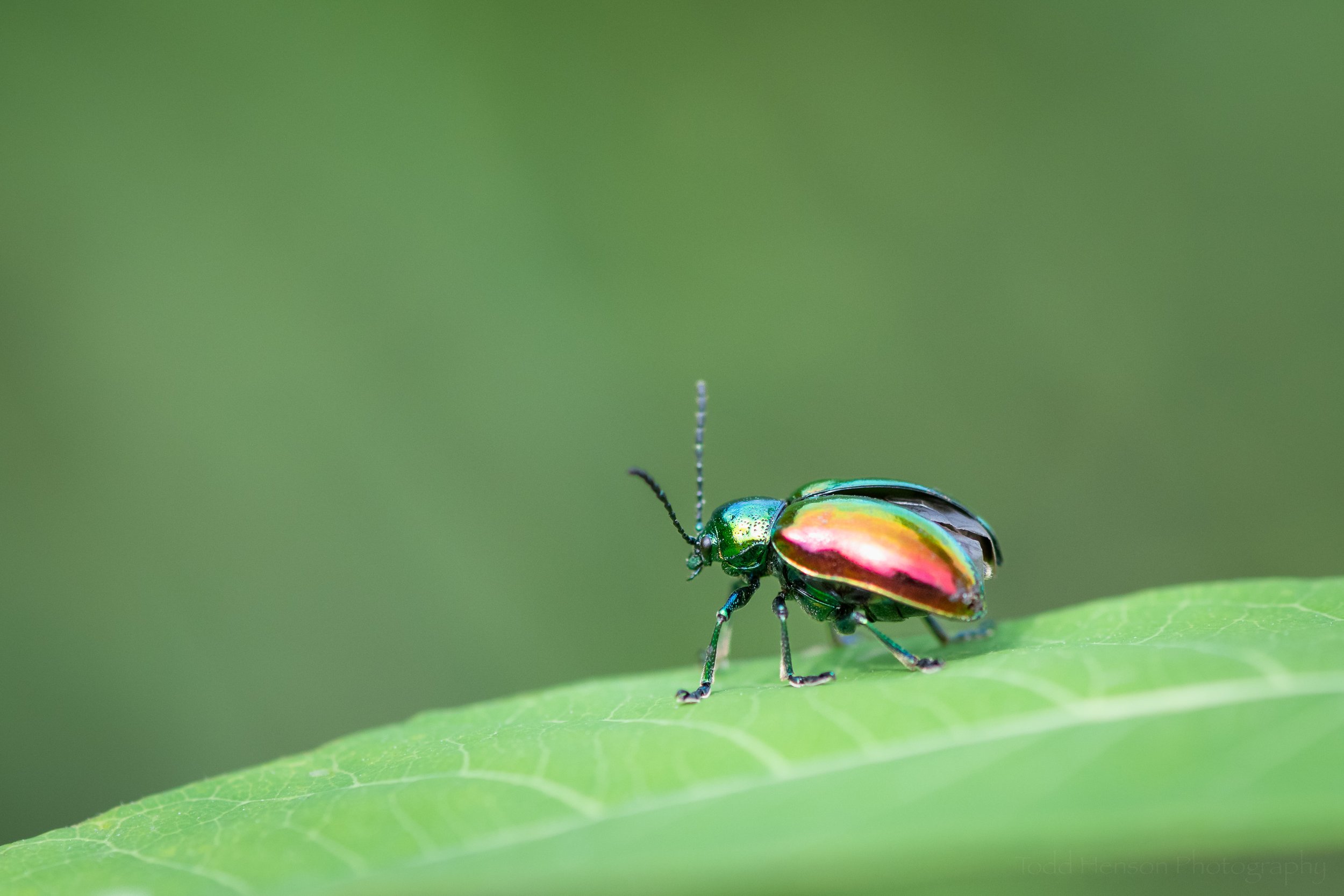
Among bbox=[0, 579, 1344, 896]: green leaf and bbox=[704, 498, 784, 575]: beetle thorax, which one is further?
bbox=[704, 498, 784, 575]: beetle thorax

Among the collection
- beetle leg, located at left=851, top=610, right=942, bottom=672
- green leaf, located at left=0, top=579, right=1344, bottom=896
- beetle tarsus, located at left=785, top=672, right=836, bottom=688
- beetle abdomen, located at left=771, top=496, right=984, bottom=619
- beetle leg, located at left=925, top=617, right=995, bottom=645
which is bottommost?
beetle leg, located at left=925, top=617, right=995, bottom=645

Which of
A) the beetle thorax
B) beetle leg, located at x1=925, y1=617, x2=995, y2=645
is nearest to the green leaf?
beetle leg, located at x1=925, y1=617, x2=995, y2=645

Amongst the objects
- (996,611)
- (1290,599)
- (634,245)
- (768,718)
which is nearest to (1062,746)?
(768,718)

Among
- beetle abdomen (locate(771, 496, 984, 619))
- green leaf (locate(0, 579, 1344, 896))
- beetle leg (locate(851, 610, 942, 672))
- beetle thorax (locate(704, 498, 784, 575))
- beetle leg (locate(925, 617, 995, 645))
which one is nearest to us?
green leaf (locate(0, 579, 1344, 896))

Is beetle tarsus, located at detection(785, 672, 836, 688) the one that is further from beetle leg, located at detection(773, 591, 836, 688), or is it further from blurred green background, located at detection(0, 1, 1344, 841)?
blurred green background, located at detection(0, 1, 1344, 841)

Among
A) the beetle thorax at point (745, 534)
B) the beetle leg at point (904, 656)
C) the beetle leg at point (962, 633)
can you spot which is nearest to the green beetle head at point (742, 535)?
the beetle thorax at point (745, 534)

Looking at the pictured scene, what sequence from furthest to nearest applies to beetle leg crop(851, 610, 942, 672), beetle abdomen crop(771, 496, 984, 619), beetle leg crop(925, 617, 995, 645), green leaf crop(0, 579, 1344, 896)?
beetle leg crop(925, 617, 995, 645) < beetle abdomen crop(771, 496, 984, 619) < beetle leg crop(851, 610, 942, 672) < green leaf crop(0, 579, 1344, 896)

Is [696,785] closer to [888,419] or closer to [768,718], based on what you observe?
[768,718]

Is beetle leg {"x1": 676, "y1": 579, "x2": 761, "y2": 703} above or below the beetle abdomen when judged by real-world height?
below
